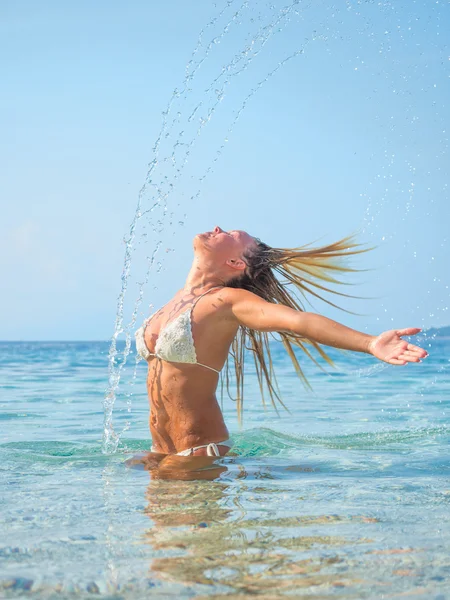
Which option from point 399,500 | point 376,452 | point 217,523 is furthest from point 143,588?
point 376,452

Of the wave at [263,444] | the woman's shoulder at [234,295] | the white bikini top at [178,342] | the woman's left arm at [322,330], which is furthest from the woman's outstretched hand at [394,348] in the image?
the wave at [263,444]

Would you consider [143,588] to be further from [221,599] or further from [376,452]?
[376,452]

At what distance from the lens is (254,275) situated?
17.7 feet

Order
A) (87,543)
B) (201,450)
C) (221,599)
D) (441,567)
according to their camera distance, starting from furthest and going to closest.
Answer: (201,450), (87,543), (441,567), (221,599)

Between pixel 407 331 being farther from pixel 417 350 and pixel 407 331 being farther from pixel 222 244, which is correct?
pixel 222 244

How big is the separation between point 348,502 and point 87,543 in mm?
1439

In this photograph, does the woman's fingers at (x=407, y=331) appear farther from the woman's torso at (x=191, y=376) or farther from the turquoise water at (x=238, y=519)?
the woman's torso at (x=191, y=376)

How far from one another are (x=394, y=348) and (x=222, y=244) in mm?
1857

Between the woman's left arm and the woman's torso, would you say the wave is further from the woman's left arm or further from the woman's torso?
the woman's left arm

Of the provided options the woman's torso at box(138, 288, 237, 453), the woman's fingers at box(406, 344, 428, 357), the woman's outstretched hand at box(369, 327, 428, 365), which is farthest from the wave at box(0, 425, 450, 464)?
the woman's fingers at box(406, 344, 428, 357)

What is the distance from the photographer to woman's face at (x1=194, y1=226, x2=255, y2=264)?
520 centimetres

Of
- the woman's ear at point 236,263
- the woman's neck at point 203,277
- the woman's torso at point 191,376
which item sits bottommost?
the woman's torso at point 191,376

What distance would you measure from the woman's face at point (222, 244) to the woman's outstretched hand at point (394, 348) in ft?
5.56

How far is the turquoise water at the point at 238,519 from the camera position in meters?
2.68
